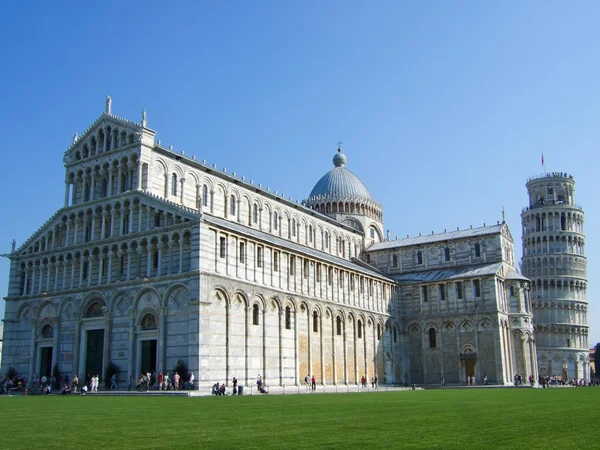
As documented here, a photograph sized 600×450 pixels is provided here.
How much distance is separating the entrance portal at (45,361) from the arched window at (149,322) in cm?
975

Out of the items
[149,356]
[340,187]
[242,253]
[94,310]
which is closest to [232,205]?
[242,253]

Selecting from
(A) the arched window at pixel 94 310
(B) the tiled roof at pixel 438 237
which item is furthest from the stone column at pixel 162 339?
(B) the tiled roof at pixel 438 237

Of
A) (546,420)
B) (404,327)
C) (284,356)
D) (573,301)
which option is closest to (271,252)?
(284,356)

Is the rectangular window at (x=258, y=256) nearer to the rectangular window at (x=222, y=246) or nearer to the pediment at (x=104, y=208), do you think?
the rectangular window at (x=222, y=246)

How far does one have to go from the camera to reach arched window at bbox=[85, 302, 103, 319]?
4500cm

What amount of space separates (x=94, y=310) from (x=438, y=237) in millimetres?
37328

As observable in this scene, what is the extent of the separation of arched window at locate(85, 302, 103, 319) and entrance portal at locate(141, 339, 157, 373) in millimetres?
5215

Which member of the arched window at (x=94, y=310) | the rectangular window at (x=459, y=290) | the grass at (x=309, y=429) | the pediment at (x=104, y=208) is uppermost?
the pediment at (x=104, y=208)

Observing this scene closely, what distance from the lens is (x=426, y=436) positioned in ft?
40.9

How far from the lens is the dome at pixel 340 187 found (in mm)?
73006

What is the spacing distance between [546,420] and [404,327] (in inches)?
1915

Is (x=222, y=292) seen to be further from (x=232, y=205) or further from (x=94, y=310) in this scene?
(x=232, y=205)

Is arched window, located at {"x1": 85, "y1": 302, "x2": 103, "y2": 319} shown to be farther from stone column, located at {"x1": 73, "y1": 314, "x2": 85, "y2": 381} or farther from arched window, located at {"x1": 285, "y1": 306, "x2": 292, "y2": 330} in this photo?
arched window, located at {"x1": 285, "y1": 306, "x2": 292, "y2": 330}

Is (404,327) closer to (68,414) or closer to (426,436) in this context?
(68,414)
